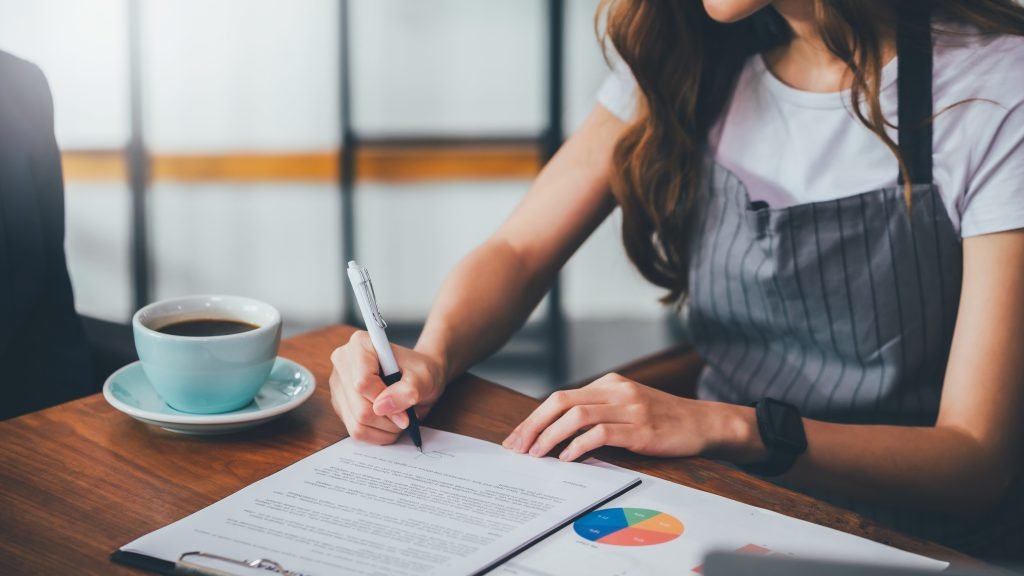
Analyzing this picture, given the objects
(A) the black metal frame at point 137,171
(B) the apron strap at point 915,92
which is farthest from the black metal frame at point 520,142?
(B) the apron strap at point 915,92

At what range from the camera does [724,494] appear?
76 centimetres

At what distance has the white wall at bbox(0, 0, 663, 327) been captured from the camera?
331cm

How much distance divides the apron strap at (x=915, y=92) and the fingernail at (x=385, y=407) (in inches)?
26.8

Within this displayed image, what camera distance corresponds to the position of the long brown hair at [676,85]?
1.22 m

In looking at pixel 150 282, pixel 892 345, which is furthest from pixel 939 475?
pixel 150 282

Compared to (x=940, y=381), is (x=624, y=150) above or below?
above

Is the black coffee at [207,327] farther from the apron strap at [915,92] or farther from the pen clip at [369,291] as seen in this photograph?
the apron strap at [915,92]

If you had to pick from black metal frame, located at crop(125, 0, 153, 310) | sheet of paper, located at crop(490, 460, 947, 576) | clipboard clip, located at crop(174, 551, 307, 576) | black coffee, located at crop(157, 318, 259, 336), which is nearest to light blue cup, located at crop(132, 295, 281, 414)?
black coffee, located at crop(157, 318, 259, 336)

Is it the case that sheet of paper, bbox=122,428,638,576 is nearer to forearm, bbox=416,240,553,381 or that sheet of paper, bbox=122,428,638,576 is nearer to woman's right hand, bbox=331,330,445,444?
woman's right hand, bbox=331,330,445,444

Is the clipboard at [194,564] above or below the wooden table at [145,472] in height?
above

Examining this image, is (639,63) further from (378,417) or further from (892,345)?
(378,417)

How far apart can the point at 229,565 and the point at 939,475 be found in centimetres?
72

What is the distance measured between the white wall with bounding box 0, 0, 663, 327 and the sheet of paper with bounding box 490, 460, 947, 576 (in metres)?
2.63

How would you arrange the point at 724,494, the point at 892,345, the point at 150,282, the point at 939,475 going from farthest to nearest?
the point at 150,282 < the point at 892,345 < the point at 939,475 < the point at 724,494
